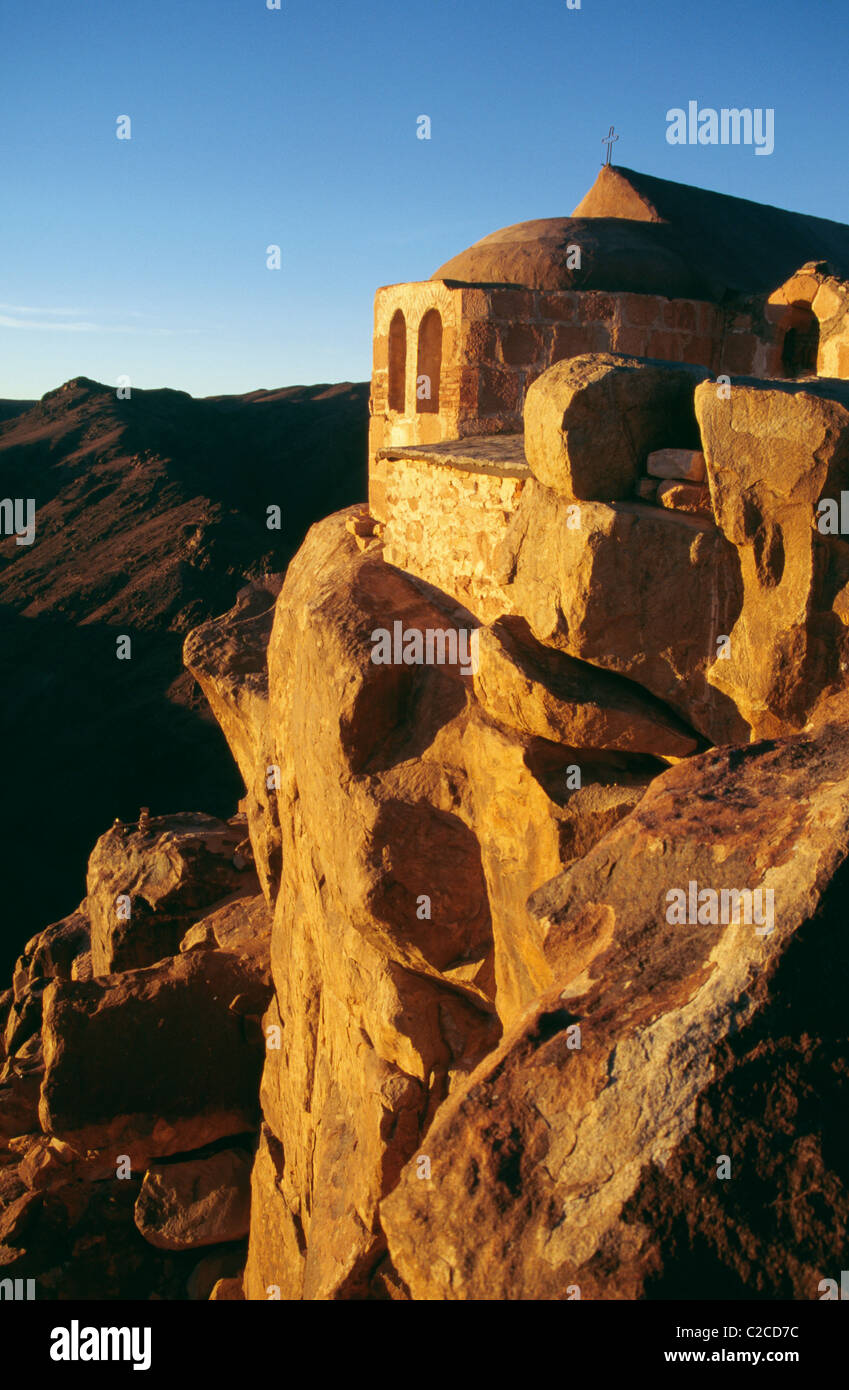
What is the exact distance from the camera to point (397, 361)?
8.02 meters

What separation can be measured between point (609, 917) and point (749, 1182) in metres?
0.92

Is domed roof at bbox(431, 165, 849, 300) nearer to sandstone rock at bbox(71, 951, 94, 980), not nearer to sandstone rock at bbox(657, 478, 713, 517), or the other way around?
sandstone rock at bbox(657, 478, 713, 517)

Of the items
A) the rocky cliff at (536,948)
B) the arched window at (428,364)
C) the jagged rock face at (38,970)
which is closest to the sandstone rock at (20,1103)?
the rocky cliff at (536,948)

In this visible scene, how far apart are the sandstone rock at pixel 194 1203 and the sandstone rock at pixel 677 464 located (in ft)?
21.2

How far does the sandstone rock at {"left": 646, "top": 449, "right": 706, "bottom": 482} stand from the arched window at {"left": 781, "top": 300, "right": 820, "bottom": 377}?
4240 millimetres

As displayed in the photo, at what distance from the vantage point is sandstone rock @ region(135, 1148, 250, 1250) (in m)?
7.78

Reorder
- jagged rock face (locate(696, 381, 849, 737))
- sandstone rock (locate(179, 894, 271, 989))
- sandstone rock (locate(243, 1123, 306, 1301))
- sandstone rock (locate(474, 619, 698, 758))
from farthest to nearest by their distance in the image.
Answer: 1. sandstone rock (locate(179, 894, 271, 989))
2. sandstone rock (locate(243, 1123, 306, 1301))
3. sandstone rock (locate(474, 619, 698, 758))
4. jagged rock face (locate(696, 381, 849, 737))

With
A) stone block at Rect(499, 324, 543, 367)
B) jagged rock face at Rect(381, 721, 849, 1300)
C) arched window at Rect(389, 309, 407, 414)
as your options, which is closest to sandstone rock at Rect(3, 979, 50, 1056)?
arched window at Rect(389, 309, 407, 414)

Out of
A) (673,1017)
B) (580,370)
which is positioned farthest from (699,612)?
(673,1017)

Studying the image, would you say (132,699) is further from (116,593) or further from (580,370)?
(580,370)

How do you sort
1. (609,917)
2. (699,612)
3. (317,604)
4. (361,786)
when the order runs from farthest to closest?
1. (317,604)
2. (361,786)
3. (699,612)
4. (609,917)

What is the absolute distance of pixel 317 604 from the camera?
595cm

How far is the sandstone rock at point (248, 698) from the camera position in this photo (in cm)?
795
